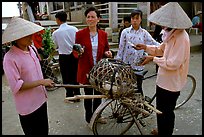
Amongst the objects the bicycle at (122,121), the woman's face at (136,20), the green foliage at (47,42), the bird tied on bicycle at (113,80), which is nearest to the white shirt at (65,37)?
the green foliage at (47,42)

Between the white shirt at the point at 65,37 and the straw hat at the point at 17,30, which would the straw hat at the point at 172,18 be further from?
the white shirt at the point at 65,37

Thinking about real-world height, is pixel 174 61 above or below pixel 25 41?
below

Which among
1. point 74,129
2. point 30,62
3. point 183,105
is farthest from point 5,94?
point 183,105

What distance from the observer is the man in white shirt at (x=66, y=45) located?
4277mm

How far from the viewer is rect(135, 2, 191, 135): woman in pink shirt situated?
89.7 inches

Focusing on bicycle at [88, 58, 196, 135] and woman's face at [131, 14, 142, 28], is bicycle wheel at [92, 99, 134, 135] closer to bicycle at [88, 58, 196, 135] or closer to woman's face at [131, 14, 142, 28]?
bicycle at [88, 58, 196, 135]

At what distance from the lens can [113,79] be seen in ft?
7.16

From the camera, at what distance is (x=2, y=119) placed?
3768mm

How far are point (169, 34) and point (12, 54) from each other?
1.53 metres

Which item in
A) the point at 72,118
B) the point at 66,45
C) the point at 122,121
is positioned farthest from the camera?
the point at 66,45

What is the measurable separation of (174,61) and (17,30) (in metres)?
1.50

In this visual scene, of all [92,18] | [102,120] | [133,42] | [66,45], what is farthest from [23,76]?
[66,45]

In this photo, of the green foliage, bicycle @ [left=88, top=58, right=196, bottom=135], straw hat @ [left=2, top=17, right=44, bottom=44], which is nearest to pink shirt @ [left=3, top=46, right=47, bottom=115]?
straw hat @ [left=2, top=17, right=44, bottom=44]

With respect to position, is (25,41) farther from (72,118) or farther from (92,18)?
(72,118)
